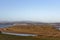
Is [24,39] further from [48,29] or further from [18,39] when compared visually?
[48,29]

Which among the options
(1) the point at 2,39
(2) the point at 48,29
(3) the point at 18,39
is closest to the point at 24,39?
(3) the point at 18,39

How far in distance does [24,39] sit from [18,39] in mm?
871

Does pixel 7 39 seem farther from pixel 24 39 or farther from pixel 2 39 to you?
pixel 24 39

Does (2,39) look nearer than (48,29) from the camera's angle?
Yes

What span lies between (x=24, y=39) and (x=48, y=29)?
19.4 metres

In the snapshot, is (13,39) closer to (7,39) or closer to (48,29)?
(7,39)

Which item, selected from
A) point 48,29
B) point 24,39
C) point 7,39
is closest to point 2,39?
point 7,39

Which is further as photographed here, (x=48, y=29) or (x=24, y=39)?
(x=48, y=29)

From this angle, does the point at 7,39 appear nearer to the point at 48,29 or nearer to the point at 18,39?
the point at 18,39

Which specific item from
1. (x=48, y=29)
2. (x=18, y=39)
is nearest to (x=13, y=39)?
(x=18, y=39)

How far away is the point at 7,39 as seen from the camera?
88.1 ft

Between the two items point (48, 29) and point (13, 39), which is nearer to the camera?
point (13, 39)

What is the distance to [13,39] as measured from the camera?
27375mm

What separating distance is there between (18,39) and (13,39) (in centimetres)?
72
